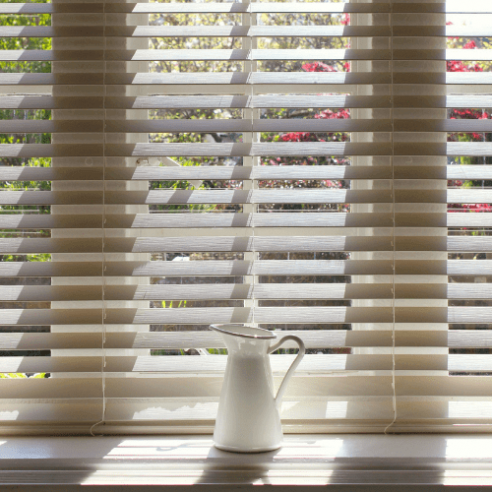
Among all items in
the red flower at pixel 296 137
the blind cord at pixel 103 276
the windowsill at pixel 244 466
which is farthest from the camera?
the red flower at pixel 296 137

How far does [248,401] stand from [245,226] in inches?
15.1

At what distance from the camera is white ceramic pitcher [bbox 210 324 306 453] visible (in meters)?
0.98

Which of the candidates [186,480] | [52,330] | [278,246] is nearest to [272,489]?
[186,480]

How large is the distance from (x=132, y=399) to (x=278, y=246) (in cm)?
49

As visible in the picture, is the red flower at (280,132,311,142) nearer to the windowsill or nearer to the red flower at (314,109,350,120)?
the red flower at (314,109,350,120)

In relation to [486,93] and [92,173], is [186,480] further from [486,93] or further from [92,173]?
[486,93]

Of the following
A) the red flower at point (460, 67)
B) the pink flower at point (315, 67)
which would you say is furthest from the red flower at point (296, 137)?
the red flower at point (460, 67)

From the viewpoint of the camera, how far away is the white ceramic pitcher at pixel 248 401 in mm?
982

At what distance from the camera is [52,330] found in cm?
114

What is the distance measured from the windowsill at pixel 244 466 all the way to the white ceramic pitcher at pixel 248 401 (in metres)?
0.03

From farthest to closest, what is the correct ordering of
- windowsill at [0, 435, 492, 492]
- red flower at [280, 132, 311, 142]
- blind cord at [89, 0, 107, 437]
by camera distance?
red flower at [280, 132, 311, 142] → blind cord at [89, 0, 107, 437] → windowsill at [0, 435, 492, 492]

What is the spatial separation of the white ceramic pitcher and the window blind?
0.11m

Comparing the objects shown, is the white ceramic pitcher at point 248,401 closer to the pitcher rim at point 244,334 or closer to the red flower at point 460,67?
the pitcher rim at point 244,334

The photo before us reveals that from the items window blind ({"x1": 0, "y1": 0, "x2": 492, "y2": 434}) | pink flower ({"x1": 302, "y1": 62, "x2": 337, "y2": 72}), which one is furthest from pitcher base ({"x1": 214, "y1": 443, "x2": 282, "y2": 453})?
pink flower ({"x1": 302, "y1": 62, "x2": 337, "y2": 72})
